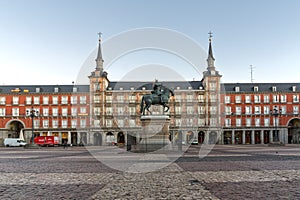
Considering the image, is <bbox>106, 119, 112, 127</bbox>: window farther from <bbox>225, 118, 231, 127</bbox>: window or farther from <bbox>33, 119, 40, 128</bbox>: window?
<bbox>225, 118, 231, 127</bbox>: window

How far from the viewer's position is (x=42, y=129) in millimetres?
80812

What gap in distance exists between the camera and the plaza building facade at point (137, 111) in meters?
79.6

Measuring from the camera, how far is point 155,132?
28.5 metres

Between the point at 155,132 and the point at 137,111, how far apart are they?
179 ft

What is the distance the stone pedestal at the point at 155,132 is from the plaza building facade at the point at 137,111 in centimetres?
5078

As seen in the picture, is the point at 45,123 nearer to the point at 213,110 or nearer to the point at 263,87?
the point at 213,110

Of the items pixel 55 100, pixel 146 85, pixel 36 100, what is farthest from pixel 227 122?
pixel 36 100

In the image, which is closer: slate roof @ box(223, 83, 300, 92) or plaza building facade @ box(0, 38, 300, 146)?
plaza building facade @ box(0, 38, 300, 146)

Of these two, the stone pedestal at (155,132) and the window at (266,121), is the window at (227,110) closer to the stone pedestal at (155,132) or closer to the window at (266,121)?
the window at (266,121)

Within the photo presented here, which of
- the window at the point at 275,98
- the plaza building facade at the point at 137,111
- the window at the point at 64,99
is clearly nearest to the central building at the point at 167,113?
the plaza building facade at the point at 137,111

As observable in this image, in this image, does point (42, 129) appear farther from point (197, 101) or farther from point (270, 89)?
point (270, 89)

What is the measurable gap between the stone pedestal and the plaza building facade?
50.8 m

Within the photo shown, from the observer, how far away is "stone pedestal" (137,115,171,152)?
2845 centimetres

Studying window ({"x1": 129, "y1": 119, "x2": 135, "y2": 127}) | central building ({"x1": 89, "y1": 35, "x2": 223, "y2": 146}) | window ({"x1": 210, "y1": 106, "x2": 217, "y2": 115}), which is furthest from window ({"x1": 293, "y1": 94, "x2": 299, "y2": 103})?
window ({"x1": 129, "y1": 119, "x2": 135, "y2": 127})
